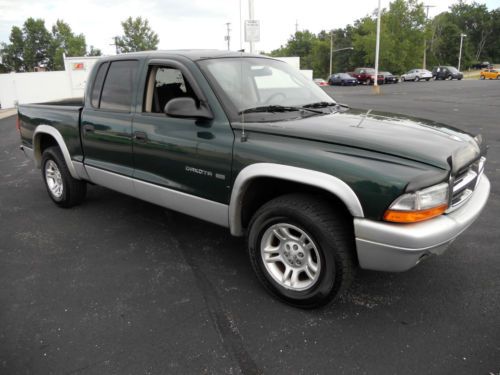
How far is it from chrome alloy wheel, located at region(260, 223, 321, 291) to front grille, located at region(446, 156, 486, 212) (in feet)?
3.05

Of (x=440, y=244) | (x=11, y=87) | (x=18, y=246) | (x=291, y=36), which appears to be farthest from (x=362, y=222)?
(x=291, y=36)

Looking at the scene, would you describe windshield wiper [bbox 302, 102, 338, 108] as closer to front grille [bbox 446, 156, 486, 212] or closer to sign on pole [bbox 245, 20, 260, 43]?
front grille [bbox 446, 156, 486, 212]

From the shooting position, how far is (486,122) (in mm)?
11664

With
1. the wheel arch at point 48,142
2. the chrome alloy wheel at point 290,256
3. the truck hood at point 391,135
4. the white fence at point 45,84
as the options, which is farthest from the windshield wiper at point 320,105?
the white fence at point 45,84

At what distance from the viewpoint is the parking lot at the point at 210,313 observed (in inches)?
98.0

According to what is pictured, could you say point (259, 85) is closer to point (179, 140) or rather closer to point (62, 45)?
point (179, 140)

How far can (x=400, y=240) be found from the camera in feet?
7.97

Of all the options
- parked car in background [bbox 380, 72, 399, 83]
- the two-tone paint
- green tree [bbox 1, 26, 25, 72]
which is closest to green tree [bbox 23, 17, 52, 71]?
green tree [bbox 1, 26, 25, 72]

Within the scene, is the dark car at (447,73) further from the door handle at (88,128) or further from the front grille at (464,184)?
the door handle at (88,128)

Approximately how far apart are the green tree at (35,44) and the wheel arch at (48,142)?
90.5 metres

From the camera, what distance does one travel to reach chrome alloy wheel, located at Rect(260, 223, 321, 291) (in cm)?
289

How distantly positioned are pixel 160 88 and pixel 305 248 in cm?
202

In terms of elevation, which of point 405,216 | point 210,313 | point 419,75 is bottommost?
point 210,313

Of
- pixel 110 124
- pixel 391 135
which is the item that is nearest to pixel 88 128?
pixel 110 124
